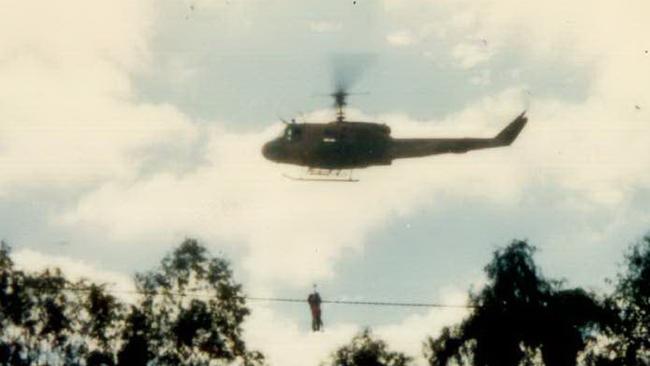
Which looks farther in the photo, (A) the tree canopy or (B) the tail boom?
(A) the tree canopy

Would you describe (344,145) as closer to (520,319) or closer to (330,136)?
(330,136)

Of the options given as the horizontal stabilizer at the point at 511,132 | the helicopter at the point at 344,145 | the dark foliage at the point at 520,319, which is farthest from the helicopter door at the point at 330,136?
the dark foliage at the point at 520,319

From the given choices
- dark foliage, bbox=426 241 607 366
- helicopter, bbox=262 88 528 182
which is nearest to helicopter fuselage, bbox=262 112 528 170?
helicopter, bbox=262 88 528 182

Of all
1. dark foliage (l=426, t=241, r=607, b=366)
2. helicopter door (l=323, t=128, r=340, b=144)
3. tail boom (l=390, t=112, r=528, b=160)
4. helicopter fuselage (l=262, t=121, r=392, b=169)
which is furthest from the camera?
dark foliage (l=426, t=241, r=607, b=366)

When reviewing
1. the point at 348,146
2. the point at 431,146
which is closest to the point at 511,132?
the point at 431,146

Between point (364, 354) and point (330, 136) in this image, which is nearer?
point (330, 136)

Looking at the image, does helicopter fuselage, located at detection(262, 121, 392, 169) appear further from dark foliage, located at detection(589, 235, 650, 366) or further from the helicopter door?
dark foliage, located at detection(589, 235, 650, 366)

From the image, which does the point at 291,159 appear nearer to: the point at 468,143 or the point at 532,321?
the point at 468,143

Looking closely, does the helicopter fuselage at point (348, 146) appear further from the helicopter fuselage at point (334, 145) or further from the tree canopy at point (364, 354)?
the tree canopy at point (364, 354)
